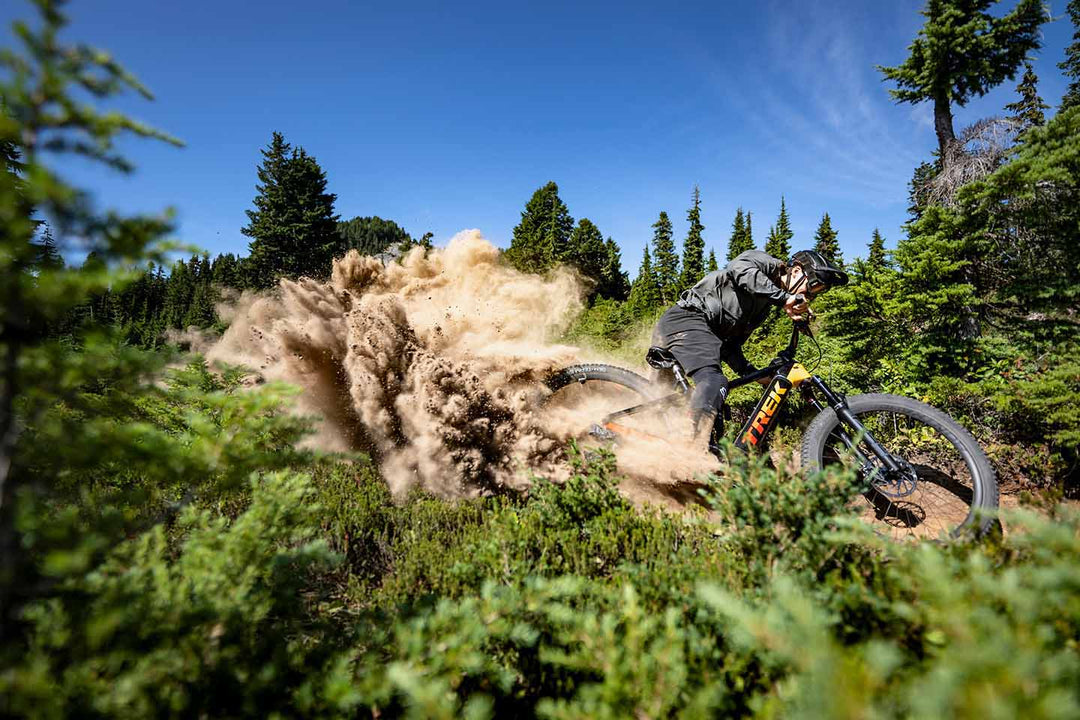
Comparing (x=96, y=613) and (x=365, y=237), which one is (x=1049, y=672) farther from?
(x=365, y=237)

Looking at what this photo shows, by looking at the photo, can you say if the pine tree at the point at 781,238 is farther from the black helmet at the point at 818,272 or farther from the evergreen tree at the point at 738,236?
the black helmet at the point at 818,272

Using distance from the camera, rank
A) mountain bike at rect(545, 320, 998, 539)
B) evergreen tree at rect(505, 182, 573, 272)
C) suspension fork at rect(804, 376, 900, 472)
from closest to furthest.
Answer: mountain bike at rect(545, 320, 998, 539)
suspension fork at rect(804, 376, 900, 472)
evergreen tree at rect(505, 182, 573, 272)

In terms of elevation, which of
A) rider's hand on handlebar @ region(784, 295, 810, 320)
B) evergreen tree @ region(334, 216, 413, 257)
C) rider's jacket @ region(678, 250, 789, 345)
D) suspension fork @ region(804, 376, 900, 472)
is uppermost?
evergreen tree @ region(334, 216, 413, 257)

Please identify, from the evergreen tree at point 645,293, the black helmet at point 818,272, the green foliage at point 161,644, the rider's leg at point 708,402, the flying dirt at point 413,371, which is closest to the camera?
the green foliage at point 161,644

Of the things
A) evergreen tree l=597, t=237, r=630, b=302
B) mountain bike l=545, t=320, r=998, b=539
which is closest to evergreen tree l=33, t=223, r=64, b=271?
mountain bike l=545, t=320, r=998, b=539

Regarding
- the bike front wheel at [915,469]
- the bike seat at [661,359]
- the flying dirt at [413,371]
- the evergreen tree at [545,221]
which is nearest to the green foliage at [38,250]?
the flying dirt at [413,371]

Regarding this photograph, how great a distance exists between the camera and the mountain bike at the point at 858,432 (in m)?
3.14

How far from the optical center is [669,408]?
165 inches

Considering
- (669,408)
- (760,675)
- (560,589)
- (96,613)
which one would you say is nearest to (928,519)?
(669,408)

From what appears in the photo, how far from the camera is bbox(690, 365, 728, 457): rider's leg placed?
3.87m

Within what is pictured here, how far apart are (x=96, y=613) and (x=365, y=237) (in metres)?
113

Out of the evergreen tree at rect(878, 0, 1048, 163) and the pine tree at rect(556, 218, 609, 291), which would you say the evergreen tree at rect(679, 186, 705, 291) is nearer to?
the pine tree at rect(556, 218, 609, 291)

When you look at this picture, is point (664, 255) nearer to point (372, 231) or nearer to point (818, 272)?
point (818, 272)

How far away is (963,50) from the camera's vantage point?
8984 millimetres
